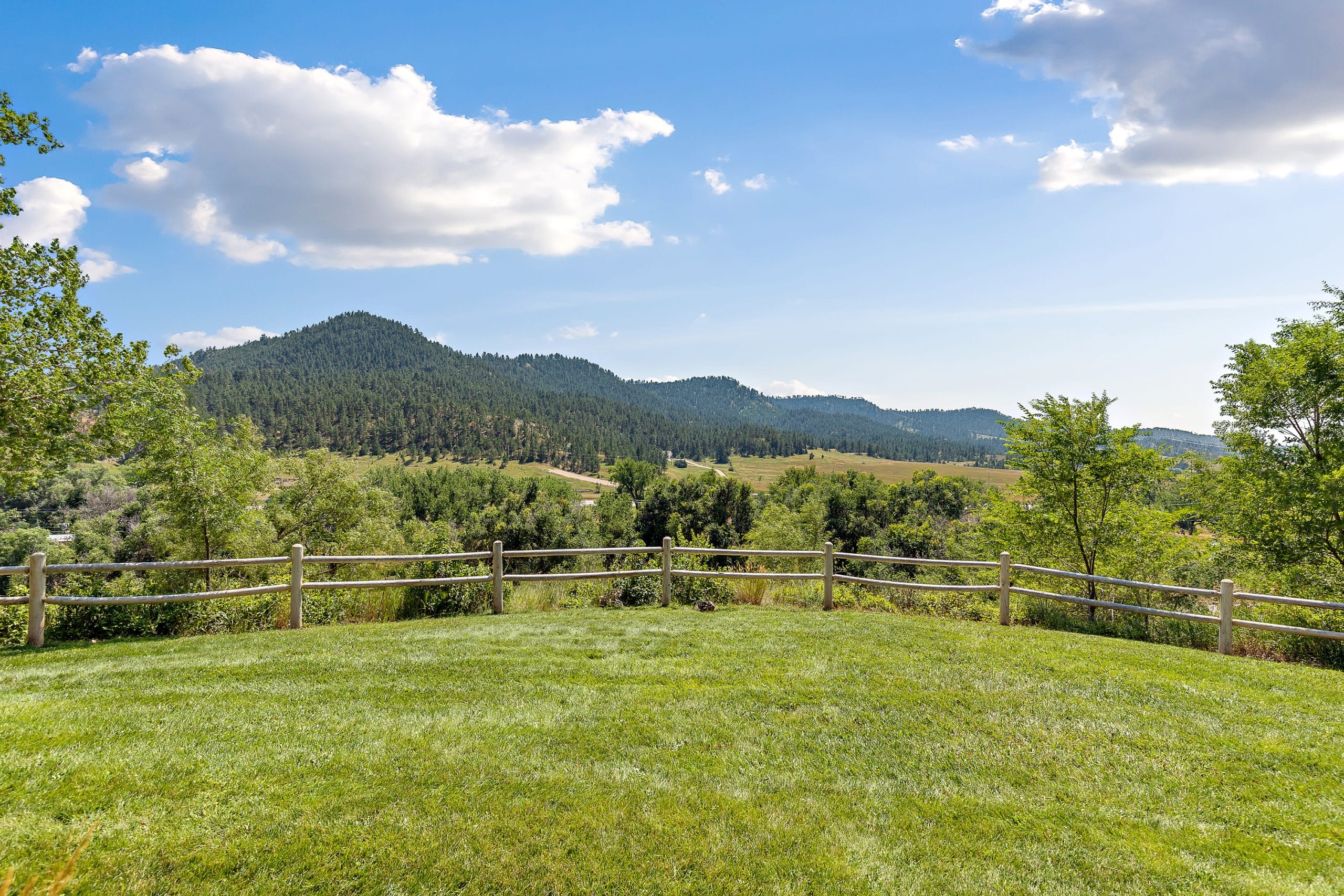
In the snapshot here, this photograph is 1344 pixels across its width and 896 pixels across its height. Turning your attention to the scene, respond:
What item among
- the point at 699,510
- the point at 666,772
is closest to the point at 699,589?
the point at 666,772

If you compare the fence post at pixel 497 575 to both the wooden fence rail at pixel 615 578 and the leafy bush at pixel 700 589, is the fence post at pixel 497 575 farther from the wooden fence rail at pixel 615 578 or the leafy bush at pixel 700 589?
the leafy bush at pixel 700 589

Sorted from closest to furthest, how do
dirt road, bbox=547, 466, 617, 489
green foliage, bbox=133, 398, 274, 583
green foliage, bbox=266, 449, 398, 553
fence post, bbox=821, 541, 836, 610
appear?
fence post, bbox=821, 541, 836, 610, green foliage, bbox=133, 398, 274, 583, green foliage, bbox=266, 449, 398, 553, dirt road, bbox=547, 466, 617, 489

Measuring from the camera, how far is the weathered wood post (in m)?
8.74

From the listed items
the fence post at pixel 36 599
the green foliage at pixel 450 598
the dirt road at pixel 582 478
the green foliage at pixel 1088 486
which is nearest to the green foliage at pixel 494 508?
the green foliage at pixel 450 598

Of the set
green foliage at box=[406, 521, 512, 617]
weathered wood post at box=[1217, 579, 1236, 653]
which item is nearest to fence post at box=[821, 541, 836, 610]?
weathered wood post at box=[1217, 579, 1236, 653]

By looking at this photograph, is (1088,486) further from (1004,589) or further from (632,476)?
(632,476)

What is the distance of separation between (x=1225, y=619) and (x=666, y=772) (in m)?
8.82

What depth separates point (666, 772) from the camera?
480cm

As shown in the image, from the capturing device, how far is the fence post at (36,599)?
8148 mm

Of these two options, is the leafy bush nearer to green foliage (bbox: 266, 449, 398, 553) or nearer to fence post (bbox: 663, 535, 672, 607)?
fence post (bbox: 663, 535, 672, 607)

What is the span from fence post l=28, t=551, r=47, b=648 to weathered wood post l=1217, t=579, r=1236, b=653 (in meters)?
15.7

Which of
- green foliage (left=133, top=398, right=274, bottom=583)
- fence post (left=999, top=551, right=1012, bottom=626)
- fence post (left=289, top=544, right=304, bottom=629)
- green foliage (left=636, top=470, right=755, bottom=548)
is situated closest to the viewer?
fence post (left=289, top=544, right=304, bottom=629)

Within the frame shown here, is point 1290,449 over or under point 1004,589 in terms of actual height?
over

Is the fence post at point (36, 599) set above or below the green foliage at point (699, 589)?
above
